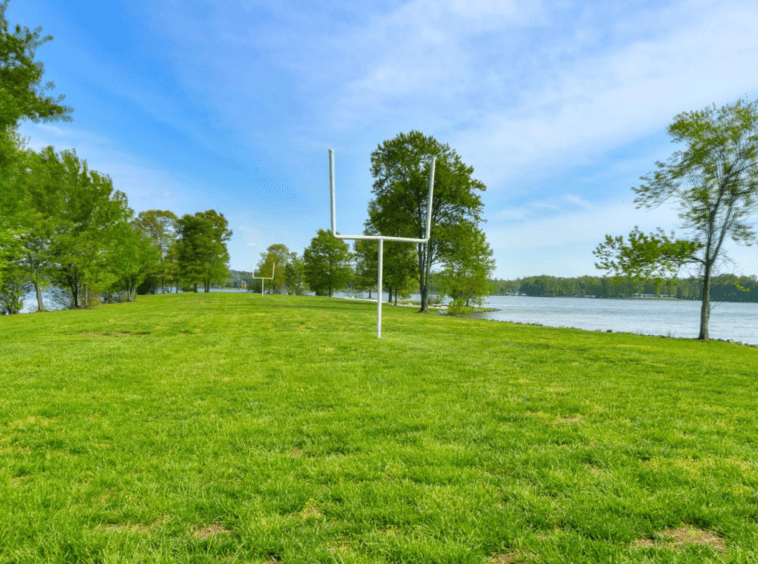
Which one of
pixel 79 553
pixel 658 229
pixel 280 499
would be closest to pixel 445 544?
pixel 280 499

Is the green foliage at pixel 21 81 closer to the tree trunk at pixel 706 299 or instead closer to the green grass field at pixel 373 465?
the green grass field at pixel 373 465

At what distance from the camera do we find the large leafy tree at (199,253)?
50987 millimetres

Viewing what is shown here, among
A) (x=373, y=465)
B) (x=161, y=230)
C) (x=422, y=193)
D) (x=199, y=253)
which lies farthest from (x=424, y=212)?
(x=161, y=230)

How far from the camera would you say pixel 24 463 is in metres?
3.43

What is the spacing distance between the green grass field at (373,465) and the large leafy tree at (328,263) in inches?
1940

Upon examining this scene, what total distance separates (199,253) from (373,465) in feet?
180

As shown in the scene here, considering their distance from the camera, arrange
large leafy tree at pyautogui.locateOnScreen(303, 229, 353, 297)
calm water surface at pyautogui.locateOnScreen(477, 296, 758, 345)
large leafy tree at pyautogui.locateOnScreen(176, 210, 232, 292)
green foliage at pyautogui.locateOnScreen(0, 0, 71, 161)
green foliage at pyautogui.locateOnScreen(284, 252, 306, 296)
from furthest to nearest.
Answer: green foliage at pyautogui.locateOnScreen(284, 252, 306, 296), large leafy tree at pyautogui.locateOnScreen(303, 229, 353, 297), large leafy tree at pyautogui.locateOnScreen(176, 210, 232, 292), calm water surface at pyautogui.locateOnScreen(477, 296, 758, 345), green foliage at pyautogui.locateOnScreen(0, 0, 71, 161)

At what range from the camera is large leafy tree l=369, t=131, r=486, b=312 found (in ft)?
91.9

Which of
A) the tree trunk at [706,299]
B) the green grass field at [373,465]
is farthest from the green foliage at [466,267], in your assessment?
the green grass field at [373,465]

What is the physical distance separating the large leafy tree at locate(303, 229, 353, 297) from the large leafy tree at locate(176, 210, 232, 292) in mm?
12947

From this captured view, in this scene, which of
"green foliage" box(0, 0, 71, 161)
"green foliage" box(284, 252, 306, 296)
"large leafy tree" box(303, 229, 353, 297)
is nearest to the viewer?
"green foliage" box(0, 0, 71, 161)

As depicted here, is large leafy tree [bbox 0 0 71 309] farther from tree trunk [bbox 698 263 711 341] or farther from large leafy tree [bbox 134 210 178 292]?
large leafy tree [bbox 134 210 178 292]

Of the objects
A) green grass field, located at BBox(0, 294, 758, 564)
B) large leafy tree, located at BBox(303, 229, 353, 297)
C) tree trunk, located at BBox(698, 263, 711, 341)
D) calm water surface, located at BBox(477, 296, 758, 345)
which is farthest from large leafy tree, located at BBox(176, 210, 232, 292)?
tree trunk, located at BBox(698, 263, 711, 341)

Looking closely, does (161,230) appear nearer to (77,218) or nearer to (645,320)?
(77,218)
